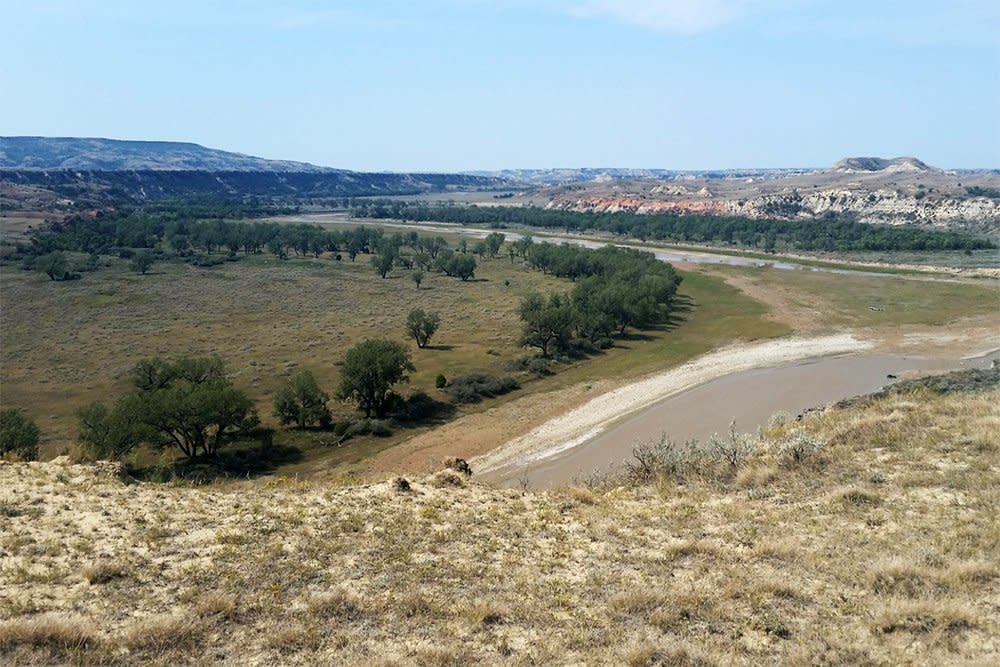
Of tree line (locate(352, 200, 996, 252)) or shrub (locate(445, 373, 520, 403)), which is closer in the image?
Result: shrub (locate(445, 373, 520, 403))

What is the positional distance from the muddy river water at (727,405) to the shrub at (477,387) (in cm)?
1084

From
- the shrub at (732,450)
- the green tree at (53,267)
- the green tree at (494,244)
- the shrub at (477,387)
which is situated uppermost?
the green tree at (494,244)

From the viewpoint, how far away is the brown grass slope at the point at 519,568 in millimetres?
8836

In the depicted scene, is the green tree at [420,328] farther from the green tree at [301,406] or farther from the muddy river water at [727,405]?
the muddy river water at [727,405]

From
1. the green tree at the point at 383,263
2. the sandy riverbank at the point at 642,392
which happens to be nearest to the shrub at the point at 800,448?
the sandy riverbank at the point at 642,392

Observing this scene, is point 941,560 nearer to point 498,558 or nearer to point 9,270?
point 498,558

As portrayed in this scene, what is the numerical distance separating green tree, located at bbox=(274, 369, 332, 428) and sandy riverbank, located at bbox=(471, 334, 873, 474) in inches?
476

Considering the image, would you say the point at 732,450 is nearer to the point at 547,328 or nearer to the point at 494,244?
the point at 547,328

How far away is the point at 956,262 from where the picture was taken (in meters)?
102

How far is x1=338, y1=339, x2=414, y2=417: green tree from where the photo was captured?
41.5 meters

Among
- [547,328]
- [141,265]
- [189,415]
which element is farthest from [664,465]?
[141,265]

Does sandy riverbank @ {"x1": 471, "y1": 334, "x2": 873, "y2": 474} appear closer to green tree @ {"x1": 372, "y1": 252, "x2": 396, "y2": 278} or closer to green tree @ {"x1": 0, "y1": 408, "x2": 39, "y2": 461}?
green tree @ {"x1": 0, "y1": 408, "x2": 39, "y2": 461}

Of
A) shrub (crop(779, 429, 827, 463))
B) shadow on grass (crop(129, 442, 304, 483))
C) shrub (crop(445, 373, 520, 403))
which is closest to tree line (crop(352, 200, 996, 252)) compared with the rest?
shrub (crop(445, 373, 520, 403))

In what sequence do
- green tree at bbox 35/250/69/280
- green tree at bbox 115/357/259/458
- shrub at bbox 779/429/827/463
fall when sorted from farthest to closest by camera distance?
green tree at bbox 35/250/69/280
green tree at bbox 115/357/259/458
shrub at bbox 779/429/827/463
